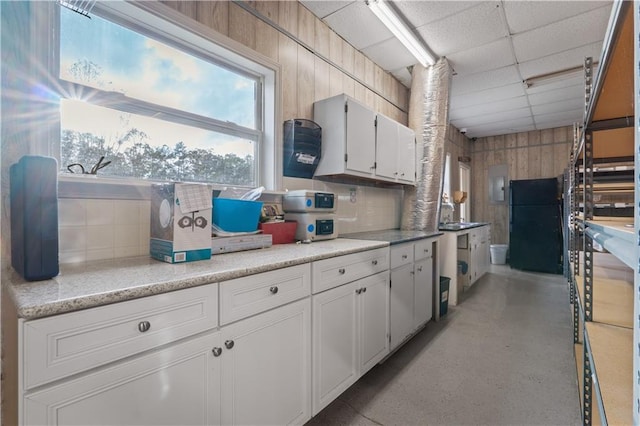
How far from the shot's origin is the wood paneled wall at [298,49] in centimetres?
190

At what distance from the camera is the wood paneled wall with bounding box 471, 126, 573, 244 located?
592 cm

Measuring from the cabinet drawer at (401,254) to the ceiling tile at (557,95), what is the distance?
3699 mm

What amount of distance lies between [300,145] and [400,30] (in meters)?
1.50

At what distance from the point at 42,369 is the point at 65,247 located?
726mm

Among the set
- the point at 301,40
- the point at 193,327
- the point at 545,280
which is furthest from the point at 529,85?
the point at 193,327

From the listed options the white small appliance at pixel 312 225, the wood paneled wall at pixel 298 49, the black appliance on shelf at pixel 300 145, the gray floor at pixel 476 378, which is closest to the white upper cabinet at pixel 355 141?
the black appliance on shelf at pixel 300 145

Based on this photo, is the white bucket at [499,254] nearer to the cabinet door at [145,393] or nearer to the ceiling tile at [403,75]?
the ceiling tile at [403,75]

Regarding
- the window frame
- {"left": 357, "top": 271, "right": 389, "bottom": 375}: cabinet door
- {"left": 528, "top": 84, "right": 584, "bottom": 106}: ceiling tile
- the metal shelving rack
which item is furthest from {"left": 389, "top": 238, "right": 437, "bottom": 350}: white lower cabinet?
{"left": 528, "top": 84, "right": 584, "bottom": 106}: ceiling tile

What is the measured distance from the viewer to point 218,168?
1.99 meters

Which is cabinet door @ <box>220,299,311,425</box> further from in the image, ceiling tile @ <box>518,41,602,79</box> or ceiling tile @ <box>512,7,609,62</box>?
ceiling tile @ <box>518,41,602,79</box>

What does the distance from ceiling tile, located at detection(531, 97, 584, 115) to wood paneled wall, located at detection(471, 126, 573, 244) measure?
109cm

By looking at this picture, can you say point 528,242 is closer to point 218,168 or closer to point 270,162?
point 270,162

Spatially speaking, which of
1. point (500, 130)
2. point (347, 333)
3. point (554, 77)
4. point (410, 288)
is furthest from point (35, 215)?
point (500, 130)

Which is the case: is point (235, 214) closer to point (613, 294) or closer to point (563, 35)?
point (613, 294)
